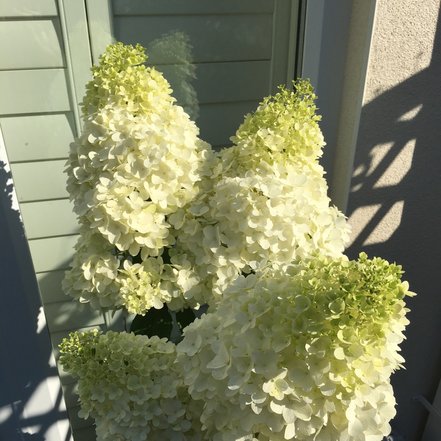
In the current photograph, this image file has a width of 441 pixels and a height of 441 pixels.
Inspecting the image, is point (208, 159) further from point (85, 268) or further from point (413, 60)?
point (413, 60)

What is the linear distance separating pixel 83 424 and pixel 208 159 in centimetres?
131

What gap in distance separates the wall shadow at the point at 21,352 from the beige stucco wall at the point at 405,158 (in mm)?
1026

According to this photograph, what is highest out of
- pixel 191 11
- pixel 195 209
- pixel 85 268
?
pixel 191 11

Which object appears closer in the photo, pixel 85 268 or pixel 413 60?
pixel 85 268

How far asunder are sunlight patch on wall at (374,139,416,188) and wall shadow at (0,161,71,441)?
1.12 meters

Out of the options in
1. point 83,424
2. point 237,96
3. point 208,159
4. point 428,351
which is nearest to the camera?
point 208,159

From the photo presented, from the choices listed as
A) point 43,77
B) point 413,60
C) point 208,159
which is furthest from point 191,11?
point 413,60

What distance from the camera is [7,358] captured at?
4.53ft

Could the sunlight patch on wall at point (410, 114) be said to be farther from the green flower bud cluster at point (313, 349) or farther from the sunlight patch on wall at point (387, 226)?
the green flower bud cluster at point (313, 349)

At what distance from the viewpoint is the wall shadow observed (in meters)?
1.22

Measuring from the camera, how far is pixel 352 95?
1394 millimetres

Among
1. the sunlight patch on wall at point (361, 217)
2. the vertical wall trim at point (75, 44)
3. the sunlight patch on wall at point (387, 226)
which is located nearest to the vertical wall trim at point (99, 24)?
the vertical wall trim at point (75, 44)

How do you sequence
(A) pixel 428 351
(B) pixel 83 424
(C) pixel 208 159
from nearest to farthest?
1. (C) pixel 208 159
2. (B) pixel 83 424
3. (A) pixel 428 351

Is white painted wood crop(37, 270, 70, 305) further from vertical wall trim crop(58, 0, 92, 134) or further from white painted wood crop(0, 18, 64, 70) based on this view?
white painted wood crop(0, 18, 64, 70)
